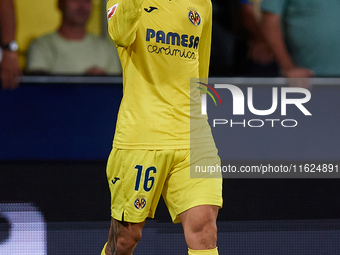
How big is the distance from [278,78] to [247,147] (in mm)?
536

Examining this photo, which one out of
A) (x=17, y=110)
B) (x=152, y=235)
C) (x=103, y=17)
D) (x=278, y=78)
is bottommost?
(x=152, y=235)

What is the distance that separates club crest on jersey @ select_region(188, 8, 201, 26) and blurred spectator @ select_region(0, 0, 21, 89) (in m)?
1.67

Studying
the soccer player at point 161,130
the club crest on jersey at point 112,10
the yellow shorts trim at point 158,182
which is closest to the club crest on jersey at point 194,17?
the soccer player at point 161,130

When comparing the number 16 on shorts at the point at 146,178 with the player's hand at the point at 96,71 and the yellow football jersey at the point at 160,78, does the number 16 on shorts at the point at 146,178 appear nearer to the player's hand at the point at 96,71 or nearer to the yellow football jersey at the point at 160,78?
the yellow football jersey at the point at 160,78

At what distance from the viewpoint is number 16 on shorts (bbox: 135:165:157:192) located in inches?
98.7

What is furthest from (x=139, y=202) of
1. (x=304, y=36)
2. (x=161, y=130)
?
(x=304, y=36)

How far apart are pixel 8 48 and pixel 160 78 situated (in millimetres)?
1729

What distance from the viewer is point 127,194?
8.41ft

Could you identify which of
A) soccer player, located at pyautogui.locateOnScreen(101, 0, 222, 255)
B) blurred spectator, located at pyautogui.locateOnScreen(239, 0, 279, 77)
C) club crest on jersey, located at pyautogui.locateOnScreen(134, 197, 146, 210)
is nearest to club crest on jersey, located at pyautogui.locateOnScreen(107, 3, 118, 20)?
soccer player, located at pyautogui.locateOnScreen(101, 0, 222, 255)

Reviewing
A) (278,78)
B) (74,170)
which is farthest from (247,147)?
(74,170)

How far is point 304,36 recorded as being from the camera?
404 cm

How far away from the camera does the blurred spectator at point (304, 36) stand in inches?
157

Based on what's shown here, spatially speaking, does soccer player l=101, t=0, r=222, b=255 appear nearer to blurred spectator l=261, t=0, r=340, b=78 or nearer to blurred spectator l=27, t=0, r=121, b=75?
blurred spectator l=27, t=0, r=121, b=75

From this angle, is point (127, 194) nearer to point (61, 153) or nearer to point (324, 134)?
point (61, 153)
